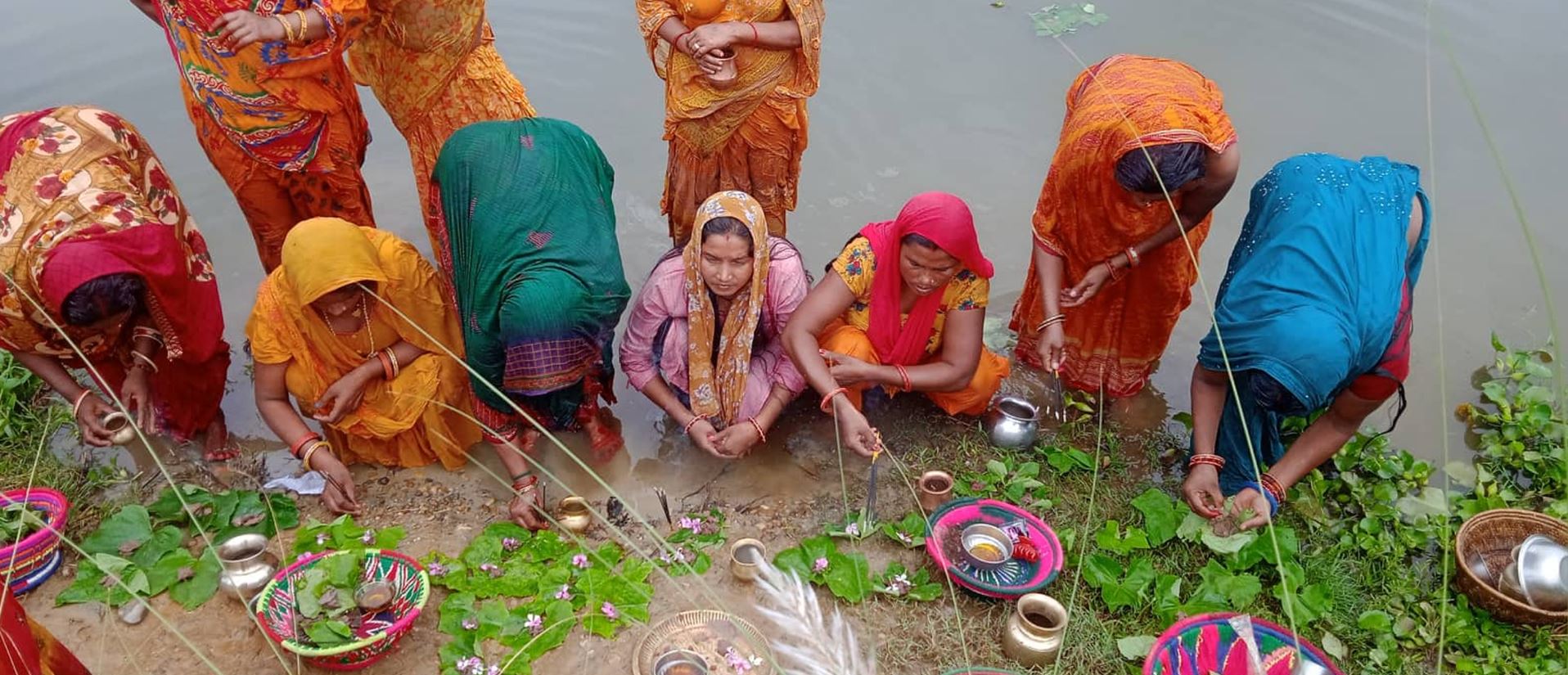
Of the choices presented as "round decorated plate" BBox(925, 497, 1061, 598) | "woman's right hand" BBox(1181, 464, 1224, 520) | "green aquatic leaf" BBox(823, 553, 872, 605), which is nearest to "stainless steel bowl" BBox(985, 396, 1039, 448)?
"round decorated plate" BBox(925, 497, 1061, 598)

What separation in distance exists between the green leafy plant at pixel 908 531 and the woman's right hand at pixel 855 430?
0.89ft

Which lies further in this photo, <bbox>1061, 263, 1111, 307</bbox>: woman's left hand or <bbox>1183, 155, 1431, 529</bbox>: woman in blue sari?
<bbox>1061, 263, 1111, 307</bbox>: woman's left hand

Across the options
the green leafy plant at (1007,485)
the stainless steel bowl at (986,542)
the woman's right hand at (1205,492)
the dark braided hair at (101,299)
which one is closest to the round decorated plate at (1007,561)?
the stainless steel bowl at (986,542)

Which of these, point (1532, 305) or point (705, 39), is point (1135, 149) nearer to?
point (705, 39)

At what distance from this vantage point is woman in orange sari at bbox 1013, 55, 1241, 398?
123 inches

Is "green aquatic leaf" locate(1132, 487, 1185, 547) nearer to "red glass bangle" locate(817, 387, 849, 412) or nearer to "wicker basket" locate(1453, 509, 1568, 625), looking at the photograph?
"wicker basket" locate(1453, 509, 1568, 625)

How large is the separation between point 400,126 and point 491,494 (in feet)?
5.37

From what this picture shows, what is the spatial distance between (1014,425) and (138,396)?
333cm

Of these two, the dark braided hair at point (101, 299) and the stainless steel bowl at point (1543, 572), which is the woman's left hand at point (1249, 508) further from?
the dark braided hair at point (101, 299)

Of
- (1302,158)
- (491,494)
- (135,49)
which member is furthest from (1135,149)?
(135,49)

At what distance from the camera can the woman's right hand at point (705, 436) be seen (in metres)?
3.55

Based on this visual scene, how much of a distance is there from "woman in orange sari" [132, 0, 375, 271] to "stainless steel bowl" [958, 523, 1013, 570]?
2864mm

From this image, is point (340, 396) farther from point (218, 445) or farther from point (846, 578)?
point (846, 578)

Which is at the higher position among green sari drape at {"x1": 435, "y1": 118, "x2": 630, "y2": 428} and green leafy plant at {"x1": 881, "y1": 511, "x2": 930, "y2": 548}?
green sari drape at {"x1": 435, "y1": 118, "x2": 630, "y2": 428}
